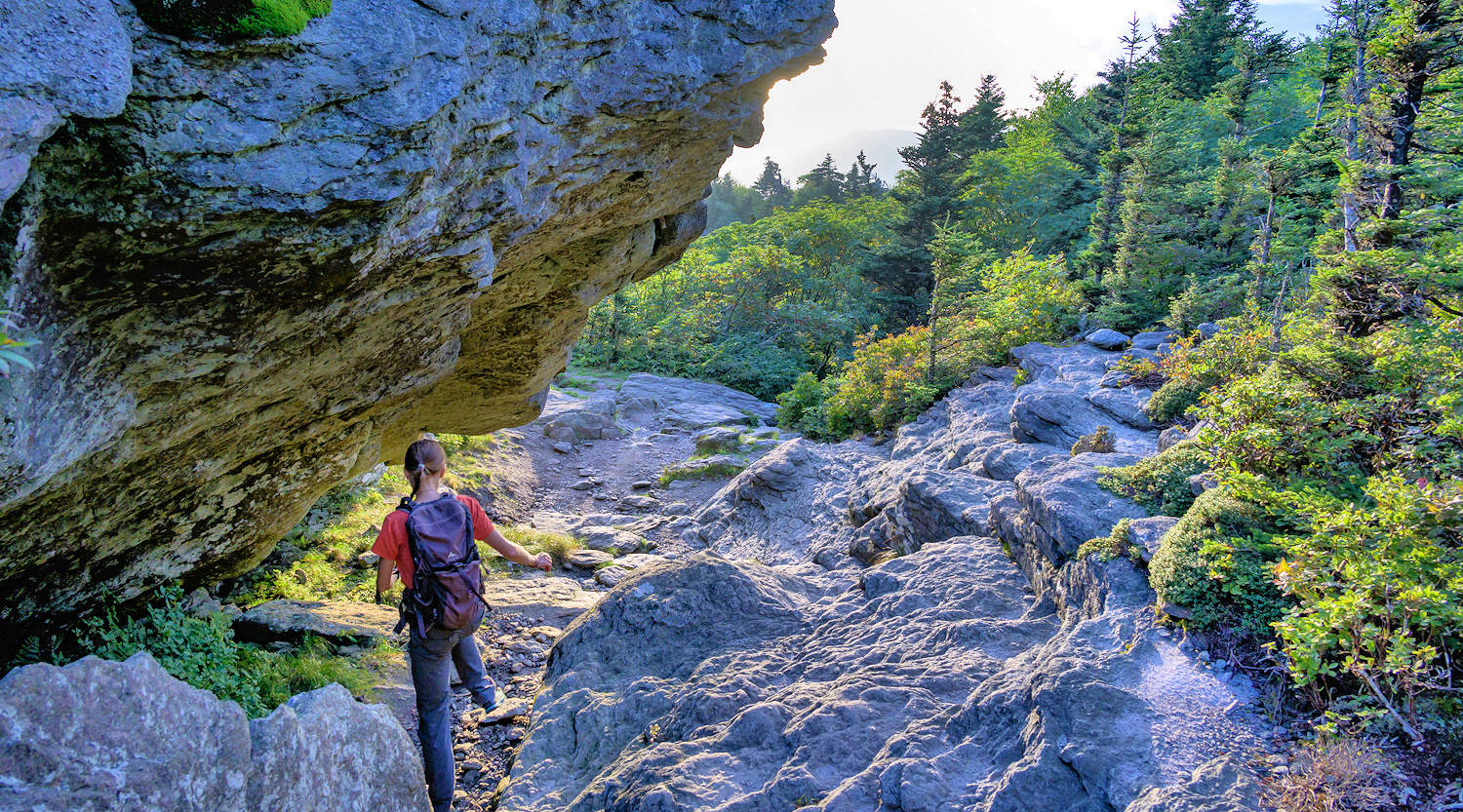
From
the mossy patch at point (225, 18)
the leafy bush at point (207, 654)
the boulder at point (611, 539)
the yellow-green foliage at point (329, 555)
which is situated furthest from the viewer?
the boulder at point (611, 539)

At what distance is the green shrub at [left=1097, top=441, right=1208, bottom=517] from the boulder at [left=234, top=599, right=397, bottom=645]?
8038mm

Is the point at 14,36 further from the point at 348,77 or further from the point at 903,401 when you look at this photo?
the point at 903,401

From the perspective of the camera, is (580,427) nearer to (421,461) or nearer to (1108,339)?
(1108,339)

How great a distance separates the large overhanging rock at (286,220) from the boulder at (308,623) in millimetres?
736

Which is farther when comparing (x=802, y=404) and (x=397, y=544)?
(x=802, y=404)

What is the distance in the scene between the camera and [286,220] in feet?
13.6

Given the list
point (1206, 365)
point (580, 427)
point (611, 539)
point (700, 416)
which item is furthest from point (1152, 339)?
point (580, 427)

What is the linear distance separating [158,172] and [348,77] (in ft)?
3.71

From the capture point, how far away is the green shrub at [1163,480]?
6.70 m

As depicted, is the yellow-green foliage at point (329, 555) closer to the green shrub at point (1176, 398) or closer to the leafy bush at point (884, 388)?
the green shrub at point (1176, 398)

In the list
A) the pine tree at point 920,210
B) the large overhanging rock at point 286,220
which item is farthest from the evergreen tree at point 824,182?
the large overhanging rock at point 286,220

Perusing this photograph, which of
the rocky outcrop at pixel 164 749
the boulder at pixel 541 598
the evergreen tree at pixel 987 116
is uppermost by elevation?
the evergreen tree at pixel 987 116

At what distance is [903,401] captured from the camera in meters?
18.4

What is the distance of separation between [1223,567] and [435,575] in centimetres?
576
